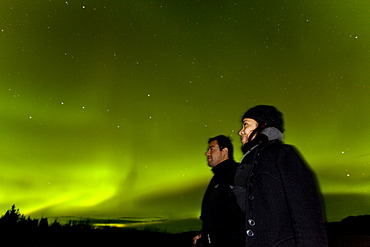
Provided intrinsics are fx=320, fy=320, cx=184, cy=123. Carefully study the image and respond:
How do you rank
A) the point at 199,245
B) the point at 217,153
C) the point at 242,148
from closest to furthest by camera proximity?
the point at 242,148
the point at 199,245
the point at 217,153

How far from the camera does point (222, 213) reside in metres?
3.03

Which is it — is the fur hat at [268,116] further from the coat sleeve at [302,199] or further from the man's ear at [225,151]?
the man's ear at [225,151]

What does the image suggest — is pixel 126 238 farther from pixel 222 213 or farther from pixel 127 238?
pixel 222 213

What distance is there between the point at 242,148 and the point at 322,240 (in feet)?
2.89

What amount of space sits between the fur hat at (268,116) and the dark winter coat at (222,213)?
685 mm

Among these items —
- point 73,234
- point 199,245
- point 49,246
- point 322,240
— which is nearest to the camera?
point 322,240

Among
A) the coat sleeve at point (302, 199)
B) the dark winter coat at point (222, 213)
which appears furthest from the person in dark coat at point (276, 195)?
the dark winter coat at point (222, 213)

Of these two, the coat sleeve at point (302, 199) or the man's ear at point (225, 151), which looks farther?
the man's ear at point (225, 151)

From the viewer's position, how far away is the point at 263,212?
2.00 m

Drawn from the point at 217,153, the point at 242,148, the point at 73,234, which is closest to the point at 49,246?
the point at 217,153

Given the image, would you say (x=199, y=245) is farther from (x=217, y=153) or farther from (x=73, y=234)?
(x=73, y=234)

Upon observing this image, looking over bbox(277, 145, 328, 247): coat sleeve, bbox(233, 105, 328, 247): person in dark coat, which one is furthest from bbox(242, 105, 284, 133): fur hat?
bbox(277, 145, 328, 247): coat sleeve

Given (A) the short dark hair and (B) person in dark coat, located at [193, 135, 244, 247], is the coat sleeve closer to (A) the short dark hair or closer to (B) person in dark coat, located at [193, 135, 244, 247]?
(B) person in dark coat, located at [193, 135, 244, 247]

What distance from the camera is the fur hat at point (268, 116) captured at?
2.35m
